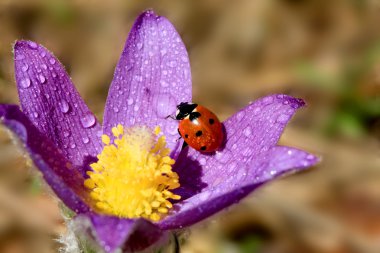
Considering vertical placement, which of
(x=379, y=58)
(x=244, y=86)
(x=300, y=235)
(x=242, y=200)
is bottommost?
(x=300, y=235)

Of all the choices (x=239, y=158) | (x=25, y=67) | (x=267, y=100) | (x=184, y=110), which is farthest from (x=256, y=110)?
(x=25, y=67)

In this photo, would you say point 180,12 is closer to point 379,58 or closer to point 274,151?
point 379,58

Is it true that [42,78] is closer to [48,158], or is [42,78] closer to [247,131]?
[48,158]

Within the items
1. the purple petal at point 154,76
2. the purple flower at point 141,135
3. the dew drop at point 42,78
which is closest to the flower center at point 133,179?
the purple flower at point 141,135

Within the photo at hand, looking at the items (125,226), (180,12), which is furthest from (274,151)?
(180,12)

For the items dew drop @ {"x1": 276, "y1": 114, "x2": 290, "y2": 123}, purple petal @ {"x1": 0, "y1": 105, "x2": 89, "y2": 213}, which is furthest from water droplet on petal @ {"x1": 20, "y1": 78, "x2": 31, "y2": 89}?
dew drop @ {"x1": 276, "y1": 114, "x2": 290, "y2": 123}

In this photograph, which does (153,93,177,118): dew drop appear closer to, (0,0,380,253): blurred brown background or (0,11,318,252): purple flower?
(0,11,318,252): purple flower
